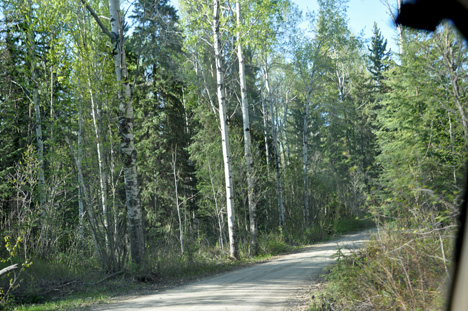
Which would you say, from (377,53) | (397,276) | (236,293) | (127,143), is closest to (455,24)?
(397,276)

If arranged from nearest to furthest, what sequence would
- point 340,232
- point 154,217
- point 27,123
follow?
1. point 27,123
2. point 154,217
3. point 340,232

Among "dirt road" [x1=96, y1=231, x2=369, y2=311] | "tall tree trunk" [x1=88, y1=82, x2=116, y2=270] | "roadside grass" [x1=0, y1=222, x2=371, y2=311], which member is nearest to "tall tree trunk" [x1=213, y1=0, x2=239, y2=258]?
"roadside grass" [x1=0, y1=222, x2=371, y2=311]

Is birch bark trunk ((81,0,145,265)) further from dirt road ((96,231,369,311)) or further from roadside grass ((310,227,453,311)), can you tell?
roadside grass ((310,227,453,311))

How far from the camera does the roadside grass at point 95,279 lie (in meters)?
8.59

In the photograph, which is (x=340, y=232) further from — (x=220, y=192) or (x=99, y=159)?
(x=99, y=159)

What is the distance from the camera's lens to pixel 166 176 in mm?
24609

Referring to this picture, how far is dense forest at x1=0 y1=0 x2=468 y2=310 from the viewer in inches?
327

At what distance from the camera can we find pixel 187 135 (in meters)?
26.5

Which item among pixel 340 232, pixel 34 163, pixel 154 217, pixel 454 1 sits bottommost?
pixel 340 232

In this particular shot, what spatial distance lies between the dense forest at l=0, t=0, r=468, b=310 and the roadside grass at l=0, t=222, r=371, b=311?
29 centimetres

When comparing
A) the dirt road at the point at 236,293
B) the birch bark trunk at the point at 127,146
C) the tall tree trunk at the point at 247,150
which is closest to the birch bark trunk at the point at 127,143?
the birch bark trunk at the point at 127,146

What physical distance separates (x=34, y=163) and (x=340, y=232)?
66.6 ft

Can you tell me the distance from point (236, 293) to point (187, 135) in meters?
19.0

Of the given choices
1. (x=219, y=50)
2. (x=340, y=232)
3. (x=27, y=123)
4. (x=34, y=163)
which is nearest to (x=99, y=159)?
(x=34, y=163)
